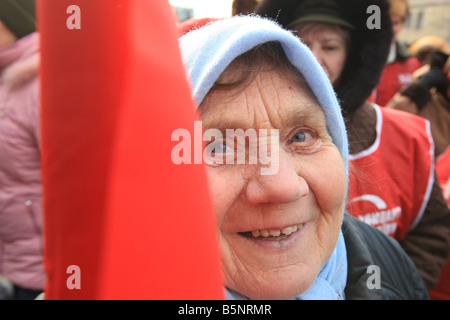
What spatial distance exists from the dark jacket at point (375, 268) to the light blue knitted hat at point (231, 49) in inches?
23.9

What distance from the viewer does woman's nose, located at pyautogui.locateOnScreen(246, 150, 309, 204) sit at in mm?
1024

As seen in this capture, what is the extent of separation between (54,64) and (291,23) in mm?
1955

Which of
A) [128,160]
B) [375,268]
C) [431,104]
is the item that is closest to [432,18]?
[431,104]

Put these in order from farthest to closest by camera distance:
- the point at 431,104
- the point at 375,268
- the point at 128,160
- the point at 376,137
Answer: the point at 431,104 < the point at 376,137 < the point at 375,268 < the point at 128,160

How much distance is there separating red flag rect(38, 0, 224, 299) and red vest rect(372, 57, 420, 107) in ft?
12.7

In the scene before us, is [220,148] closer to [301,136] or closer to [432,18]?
[301,136]

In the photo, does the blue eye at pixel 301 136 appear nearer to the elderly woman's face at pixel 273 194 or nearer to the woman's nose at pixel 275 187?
the elderly woman's face at pixel 273 194

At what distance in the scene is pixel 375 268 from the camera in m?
1.46

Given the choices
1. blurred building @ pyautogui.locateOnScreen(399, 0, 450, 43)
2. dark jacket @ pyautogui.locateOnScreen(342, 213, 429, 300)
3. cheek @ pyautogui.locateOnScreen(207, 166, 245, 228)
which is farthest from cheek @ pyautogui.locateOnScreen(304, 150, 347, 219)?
blurred building @ pyautogui.locateOnScreen(399, 0, 450, 43)

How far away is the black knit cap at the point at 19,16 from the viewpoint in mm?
2018

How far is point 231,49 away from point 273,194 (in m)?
0.38
